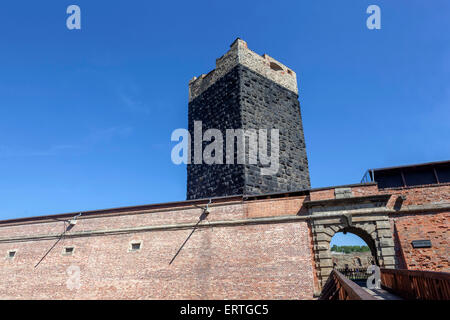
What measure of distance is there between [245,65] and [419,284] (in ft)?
44.3

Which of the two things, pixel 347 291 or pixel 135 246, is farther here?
pixel 135 246

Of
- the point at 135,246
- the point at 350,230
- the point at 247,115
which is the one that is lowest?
the point at 135,246

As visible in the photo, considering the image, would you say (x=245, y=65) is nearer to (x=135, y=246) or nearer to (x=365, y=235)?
(x=365, y=235)

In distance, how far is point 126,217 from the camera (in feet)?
45.8

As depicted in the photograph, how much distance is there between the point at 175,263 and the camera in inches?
476

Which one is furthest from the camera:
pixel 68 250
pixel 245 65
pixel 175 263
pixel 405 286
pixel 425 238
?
pixel 245 65

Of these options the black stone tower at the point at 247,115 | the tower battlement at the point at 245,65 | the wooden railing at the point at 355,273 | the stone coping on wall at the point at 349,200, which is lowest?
the wooden railing at the point at 355,273

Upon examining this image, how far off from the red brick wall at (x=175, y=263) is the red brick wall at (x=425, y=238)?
123 inches

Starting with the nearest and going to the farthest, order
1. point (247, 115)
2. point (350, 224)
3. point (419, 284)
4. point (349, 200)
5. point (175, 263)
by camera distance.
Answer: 1. point (419, 284)
2. point (350, 224)
3. point (349, 200)
4. point (175, 263)
5. point (247, 115)

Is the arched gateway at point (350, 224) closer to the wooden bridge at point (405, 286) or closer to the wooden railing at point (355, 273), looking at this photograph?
the wooden bridge at point (405, 286)

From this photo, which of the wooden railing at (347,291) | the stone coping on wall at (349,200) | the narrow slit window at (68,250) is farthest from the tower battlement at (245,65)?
the wooden railing at (347,291)

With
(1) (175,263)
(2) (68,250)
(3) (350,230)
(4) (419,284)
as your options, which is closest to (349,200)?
(3) (350,230)

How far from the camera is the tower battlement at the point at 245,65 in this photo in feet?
54.4

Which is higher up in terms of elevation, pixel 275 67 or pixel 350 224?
pixel 275 67
